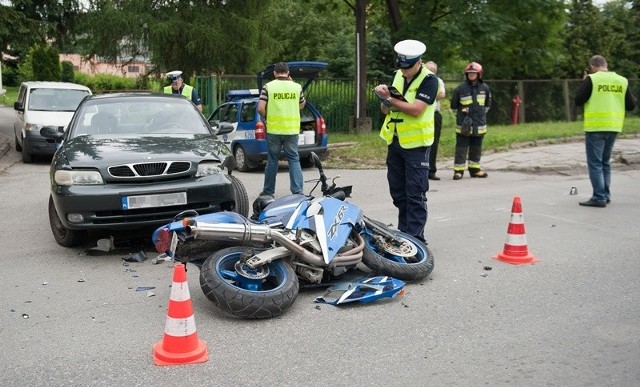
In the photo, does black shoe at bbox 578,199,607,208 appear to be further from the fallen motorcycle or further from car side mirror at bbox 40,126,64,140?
car side mirror at bbox 40,126,64,140

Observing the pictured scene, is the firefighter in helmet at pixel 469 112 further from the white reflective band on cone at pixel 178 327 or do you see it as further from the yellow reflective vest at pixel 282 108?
the white reflective band on cone at pixel 178 327

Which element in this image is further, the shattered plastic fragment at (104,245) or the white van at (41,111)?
the white van at (41,111)

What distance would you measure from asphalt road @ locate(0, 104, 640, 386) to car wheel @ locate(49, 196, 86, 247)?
104mm

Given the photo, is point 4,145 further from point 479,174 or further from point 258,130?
point 479,174

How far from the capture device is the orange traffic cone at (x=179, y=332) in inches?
172

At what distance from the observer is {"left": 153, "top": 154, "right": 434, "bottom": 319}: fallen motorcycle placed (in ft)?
16.8

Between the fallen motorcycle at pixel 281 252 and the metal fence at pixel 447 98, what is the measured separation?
1455 cm

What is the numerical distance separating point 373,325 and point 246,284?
3.23ft

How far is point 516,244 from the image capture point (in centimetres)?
693

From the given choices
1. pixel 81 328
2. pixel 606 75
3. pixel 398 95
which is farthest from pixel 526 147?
pixel 81 328

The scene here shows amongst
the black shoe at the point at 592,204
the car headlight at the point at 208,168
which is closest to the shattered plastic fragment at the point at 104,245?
the car headlight at the point at 208,168

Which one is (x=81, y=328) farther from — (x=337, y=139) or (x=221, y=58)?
(x=221, y=58)

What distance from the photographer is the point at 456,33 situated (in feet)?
68.6

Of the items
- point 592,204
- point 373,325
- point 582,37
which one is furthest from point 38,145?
point 582,37
